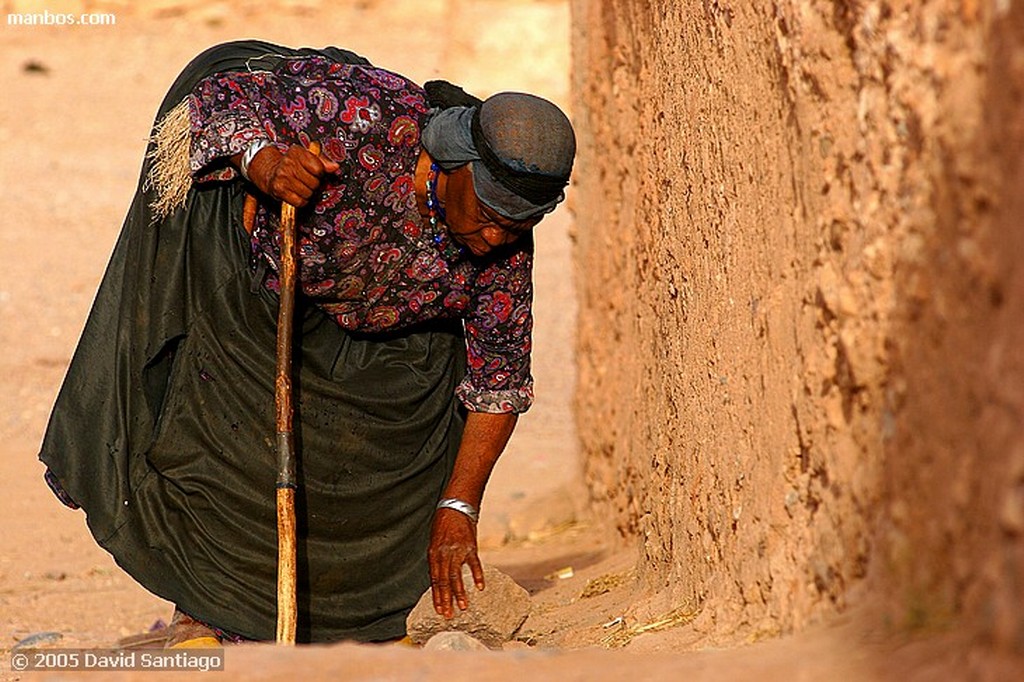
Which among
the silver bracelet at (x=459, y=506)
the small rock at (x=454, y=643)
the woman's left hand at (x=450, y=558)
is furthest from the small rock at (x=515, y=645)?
the small rock at (x=454, y=643)

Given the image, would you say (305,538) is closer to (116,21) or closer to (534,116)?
(534,116)

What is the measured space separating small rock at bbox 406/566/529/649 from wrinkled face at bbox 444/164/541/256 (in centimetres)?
86

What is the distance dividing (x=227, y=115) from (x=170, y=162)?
23 cm

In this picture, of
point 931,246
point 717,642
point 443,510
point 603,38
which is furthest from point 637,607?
point 603,38

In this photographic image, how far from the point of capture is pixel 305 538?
165 inches

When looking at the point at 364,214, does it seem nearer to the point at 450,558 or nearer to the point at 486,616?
the point at 450,558

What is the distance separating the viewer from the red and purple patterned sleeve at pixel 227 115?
3.62 m

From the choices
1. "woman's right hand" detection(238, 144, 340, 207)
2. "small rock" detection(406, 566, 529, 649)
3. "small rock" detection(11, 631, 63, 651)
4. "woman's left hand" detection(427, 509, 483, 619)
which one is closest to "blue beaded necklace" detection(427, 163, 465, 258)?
"woman's right hand" detection(238, 144, 340, 207)

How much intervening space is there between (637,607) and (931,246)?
184 cm

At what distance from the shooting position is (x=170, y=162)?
3766 millimetres

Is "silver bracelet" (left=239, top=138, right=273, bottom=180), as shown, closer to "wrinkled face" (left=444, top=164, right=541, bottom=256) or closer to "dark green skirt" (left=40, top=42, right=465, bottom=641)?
"dark green skirt" (left=40, top=42, right=465, bottom=641)

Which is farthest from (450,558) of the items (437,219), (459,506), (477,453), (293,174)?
(293,174)

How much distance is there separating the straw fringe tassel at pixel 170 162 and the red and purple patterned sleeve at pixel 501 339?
791 mm

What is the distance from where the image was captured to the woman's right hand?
11.6 feet
